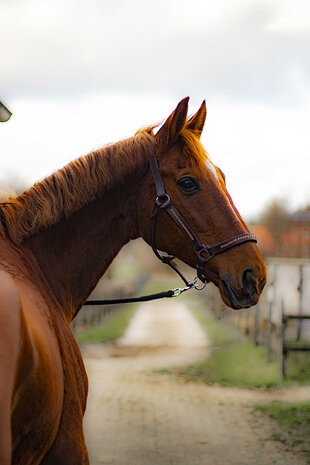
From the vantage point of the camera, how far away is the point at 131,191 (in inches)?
116

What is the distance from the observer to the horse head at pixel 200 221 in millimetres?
2719

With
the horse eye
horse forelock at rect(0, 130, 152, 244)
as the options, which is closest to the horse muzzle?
the horse eye

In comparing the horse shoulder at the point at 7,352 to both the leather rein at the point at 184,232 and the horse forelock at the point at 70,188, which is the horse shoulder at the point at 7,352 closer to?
the horse forelock at the point at 70,188

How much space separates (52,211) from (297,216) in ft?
168

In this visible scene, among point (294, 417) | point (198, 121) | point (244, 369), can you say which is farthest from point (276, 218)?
point (198, 121)

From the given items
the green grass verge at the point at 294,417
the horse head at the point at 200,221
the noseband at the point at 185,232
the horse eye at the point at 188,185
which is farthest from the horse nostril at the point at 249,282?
the green grass verge at the point at 294,417

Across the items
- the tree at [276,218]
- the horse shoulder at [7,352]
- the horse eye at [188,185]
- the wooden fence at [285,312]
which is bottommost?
the tree at [276,218]

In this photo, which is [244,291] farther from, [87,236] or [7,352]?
[7,352]

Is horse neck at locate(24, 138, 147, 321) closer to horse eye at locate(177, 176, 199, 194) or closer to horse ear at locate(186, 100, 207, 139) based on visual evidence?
horse eye at locate(177, 176, 199, 194)

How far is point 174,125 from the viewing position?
2.91m

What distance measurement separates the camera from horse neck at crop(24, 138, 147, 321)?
2.74m

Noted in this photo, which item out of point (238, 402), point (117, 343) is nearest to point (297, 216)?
point (117, 343)

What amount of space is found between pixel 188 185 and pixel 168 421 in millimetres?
5606

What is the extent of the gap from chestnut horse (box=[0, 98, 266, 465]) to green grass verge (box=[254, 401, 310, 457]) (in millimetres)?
4764
